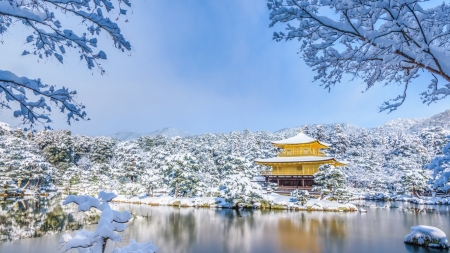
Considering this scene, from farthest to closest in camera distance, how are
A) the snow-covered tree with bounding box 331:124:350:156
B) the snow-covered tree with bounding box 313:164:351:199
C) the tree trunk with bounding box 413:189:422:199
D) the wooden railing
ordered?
the snow-covered tree with bounding box 331:124:350:156 → the tree trunk with bounding box 413:189:422:199 → the wooden railing → the snow-covered tree with bounding box 313:164:351:199

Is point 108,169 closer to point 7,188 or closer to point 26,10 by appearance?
point 7,188

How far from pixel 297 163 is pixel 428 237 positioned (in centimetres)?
1301

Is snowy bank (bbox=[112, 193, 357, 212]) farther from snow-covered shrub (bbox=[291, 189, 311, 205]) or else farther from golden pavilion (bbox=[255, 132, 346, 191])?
golden pavilion (bbox=[255, 132, 346, 191])

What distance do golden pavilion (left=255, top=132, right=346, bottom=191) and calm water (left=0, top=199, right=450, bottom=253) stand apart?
6.60 meters

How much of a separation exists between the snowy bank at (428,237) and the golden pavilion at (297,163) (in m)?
11.1

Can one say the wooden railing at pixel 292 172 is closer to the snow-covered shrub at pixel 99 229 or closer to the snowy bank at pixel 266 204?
the snowy bank at pixel 266 204

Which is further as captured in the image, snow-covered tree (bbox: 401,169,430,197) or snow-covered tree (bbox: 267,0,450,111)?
snow-covered tree (bbox: 401,169,430,197)

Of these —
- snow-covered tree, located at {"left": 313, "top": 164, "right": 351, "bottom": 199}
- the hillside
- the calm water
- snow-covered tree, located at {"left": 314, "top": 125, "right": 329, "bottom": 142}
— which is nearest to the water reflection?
the calm water

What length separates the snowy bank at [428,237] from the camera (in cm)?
762

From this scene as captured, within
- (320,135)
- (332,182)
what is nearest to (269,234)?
(332,182)

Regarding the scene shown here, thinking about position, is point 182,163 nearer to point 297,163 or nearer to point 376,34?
point 297,163

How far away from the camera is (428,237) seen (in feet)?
25.8

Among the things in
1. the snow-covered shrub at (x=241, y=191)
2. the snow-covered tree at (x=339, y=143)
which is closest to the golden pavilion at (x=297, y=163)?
the snow-covered shrub at (x=241, y=191)

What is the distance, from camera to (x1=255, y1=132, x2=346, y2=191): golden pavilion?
20328 millimetres
